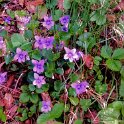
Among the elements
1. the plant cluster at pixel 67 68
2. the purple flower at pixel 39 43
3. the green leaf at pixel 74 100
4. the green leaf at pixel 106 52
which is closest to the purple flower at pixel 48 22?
the plant cluster at pixel 67 68

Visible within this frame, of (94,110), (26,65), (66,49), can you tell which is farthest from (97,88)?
(26,65)

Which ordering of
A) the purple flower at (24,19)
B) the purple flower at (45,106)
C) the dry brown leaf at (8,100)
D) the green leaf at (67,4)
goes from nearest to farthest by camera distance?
the purple flower at (45,106)
the dry brown leaf at (8,100)
the purple flower at (24,19)
the green leaf at (67,4)

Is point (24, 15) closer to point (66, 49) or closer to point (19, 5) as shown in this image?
point (19, 5)

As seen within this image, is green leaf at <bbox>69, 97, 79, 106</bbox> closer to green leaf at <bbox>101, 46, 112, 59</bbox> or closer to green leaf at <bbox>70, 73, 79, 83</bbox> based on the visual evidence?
green leaf at <bbox>70, 73, 79, 83</bbox>

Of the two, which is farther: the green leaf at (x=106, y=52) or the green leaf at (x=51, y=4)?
the green leaf at (x=51, y=4)

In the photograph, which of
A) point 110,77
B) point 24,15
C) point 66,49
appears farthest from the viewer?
point 24,15

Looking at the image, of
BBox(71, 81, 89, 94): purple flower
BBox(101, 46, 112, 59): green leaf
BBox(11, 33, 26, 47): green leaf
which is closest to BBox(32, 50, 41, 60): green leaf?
BBox(11, 33, 26, 47): green leaf

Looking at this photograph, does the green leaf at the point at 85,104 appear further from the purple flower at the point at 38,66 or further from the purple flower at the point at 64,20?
the purple flower at the point at 64,20

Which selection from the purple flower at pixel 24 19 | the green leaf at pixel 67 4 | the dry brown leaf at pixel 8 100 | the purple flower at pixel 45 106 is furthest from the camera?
the green leaf at pixel 67 4
